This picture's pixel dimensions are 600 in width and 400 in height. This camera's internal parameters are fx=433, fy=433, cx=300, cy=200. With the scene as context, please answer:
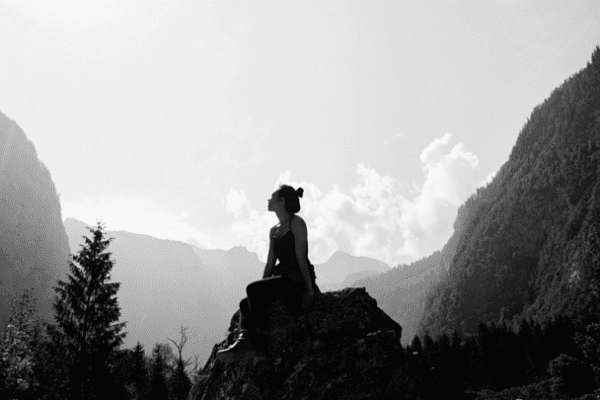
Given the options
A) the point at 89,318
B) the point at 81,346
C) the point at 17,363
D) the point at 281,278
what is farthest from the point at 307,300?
the point at 17,363

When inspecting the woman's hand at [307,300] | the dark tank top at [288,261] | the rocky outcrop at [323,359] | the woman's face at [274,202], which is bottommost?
the rocky outcrop at [323,359]

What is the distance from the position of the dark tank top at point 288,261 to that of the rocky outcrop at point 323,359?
0.39 meters

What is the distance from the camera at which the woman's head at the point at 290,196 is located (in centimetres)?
652

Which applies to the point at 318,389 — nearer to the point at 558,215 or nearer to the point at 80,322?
the point at 80,322

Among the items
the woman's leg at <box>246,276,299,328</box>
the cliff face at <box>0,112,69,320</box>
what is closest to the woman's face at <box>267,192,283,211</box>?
the woman's leg at <box>246,276,299,328</box>

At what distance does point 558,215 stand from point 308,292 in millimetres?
227262

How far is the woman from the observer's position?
5832 mm

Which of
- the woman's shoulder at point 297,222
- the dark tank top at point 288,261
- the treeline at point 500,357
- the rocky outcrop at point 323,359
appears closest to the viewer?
the rocky outcrop at point 323,359

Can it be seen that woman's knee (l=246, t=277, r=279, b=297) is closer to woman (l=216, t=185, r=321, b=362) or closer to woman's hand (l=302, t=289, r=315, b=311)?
woman (l=216, t=185, r=321, b=362)

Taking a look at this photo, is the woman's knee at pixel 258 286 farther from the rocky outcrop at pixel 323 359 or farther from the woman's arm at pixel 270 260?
the woman's arm at pixel 270 260

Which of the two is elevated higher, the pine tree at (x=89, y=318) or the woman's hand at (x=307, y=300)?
the pine tree at (x=89, y=318)

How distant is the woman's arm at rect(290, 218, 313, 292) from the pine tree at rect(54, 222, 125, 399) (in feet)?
62.1

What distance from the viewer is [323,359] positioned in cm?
544

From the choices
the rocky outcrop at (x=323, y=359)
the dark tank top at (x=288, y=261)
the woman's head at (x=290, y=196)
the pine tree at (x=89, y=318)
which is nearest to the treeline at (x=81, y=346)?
the pine tree at (x=89, y=318)
